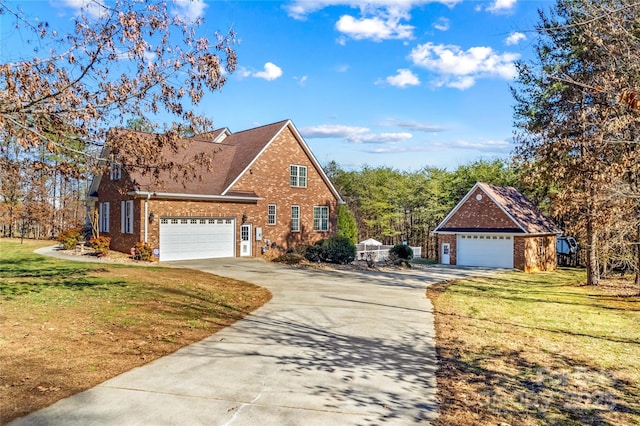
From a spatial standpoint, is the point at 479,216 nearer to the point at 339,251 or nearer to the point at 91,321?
the point at 339,251

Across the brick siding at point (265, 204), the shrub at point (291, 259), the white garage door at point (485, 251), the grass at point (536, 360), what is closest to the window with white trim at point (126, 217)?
the brick siding at point (265, 204)

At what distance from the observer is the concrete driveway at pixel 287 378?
4.73 metres

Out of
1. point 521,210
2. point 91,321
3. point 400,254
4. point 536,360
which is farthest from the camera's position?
point 521,210

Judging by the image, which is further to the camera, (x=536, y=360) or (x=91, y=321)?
(x=91, y=321)

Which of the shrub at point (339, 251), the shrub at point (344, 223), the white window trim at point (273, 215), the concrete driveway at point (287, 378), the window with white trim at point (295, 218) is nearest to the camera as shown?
the concrete driveway at point (287, 378)

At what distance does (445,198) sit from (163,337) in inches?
1496

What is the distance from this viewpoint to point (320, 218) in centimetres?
2839

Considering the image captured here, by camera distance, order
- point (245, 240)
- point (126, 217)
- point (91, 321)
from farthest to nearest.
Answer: point (245, 240)
point (126, 217)
point (91, 321)

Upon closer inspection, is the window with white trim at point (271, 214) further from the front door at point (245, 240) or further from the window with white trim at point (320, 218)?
the window with white trim at point (320, 218)

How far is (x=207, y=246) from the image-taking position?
23078 mm

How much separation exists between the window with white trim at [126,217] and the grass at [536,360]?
1529cm

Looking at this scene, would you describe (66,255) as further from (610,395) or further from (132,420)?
(610,395)

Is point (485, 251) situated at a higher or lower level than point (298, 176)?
lower

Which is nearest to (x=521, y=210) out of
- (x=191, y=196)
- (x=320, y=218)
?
(x=320, y=218)
